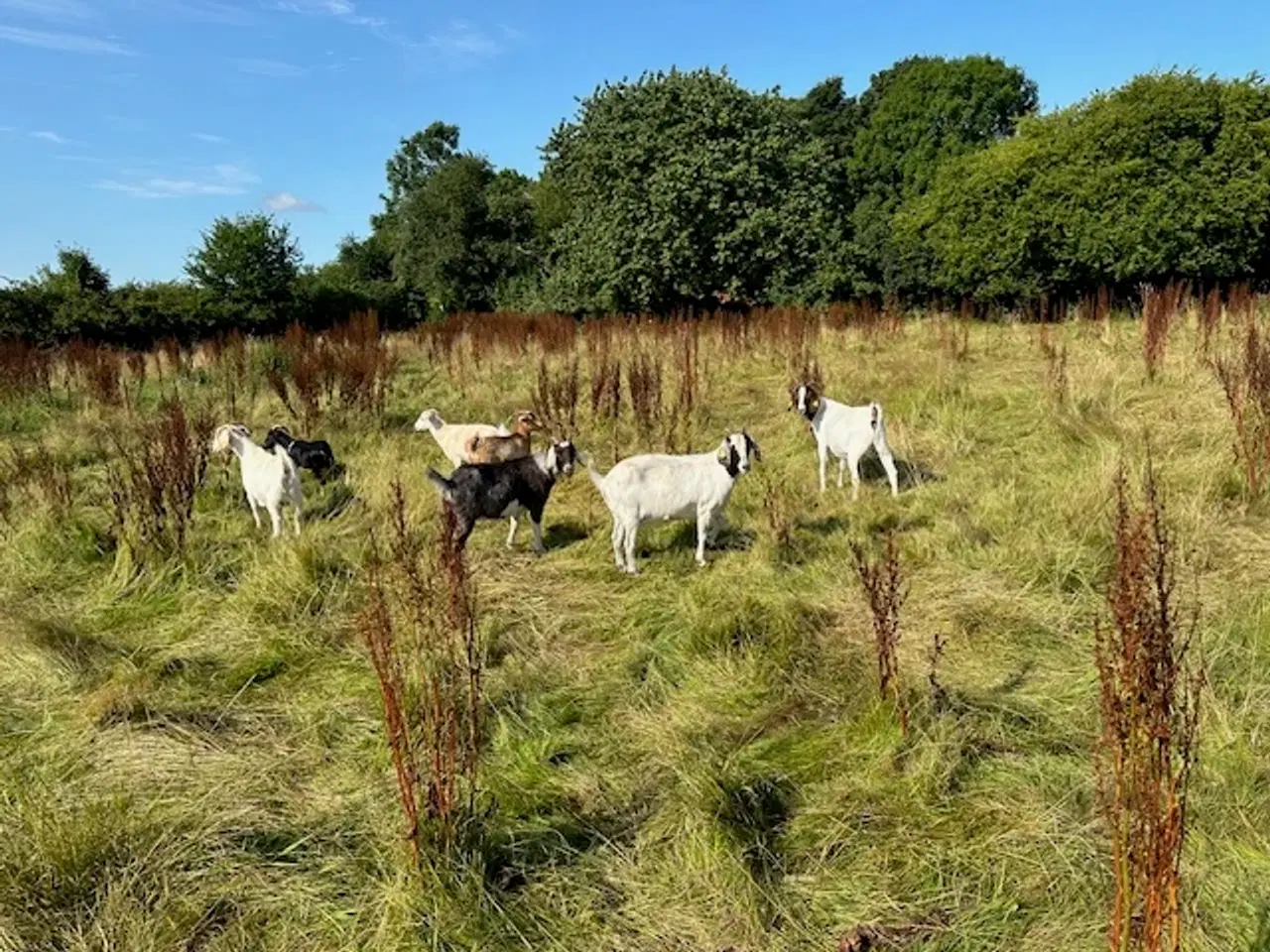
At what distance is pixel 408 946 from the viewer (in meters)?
2.38

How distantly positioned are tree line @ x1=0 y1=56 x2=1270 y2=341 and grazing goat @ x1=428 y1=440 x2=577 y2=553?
1525cm

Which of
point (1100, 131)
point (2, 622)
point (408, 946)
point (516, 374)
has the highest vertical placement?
point (1100, 131)

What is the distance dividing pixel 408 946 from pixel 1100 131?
819 inches

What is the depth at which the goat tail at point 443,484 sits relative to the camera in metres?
5.44

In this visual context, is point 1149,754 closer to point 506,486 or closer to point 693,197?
point 506,486

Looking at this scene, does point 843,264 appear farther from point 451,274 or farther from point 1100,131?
point 451,274

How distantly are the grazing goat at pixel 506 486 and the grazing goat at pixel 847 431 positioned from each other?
2.13 meters

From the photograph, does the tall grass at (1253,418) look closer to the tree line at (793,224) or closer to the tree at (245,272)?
→ the tree line at (793,224)

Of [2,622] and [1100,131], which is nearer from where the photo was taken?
[2,622]

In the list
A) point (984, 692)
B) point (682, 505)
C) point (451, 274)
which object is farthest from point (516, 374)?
point (451, 274)

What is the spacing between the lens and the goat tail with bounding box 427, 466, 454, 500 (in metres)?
5.44

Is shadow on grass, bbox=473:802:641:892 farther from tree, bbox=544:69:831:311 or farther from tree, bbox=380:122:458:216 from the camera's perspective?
tree, bbox=380:122:458:216

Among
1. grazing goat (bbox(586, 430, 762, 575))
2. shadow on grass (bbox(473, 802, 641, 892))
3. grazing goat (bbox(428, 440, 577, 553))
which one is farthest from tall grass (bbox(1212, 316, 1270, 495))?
shadow on grass (bbox(473, 802, 641, 892))

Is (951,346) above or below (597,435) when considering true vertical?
above
